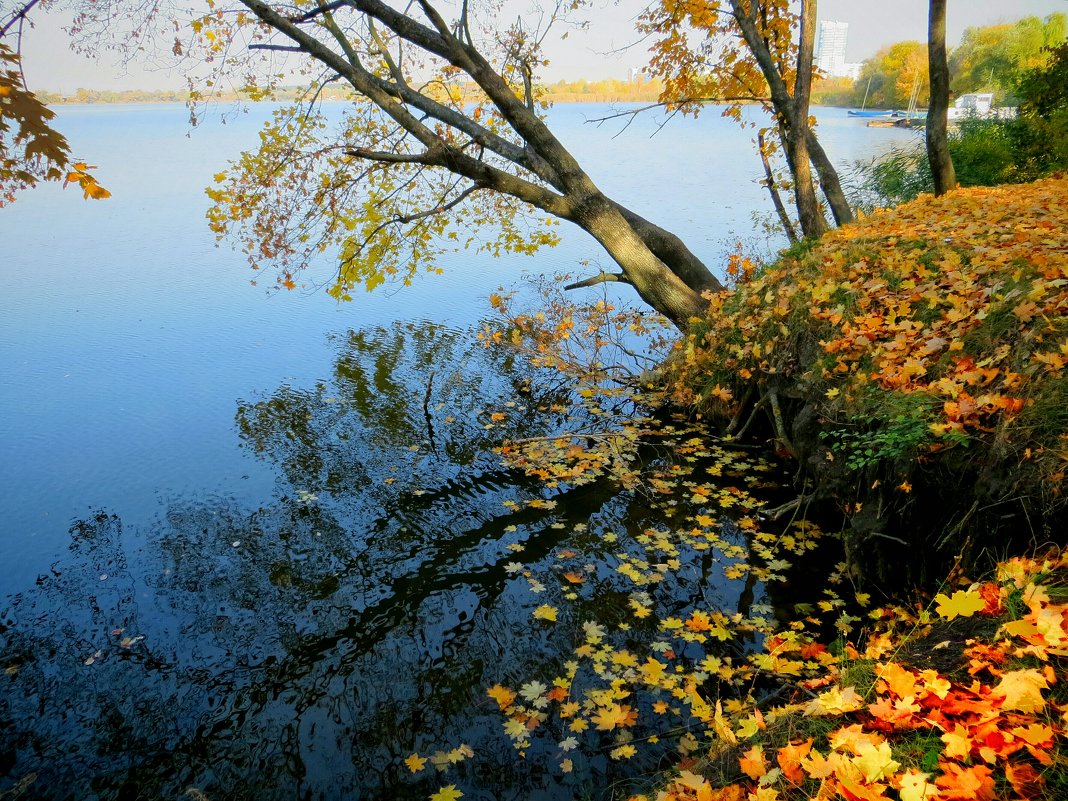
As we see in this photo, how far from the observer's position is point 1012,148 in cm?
1334

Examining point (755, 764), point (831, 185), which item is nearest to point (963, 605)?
point (755, 764)

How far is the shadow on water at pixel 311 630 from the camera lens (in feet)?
12.4

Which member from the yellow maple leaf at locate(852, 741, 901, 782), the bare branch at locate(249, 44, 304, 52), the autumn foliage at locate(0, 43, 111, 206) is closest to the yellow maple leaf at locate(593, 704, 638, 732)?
the yellow maple leaf at locate(852, 741, 901, 782)

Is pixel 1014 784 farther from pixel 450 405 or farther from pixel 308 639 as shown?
pixel 450 405

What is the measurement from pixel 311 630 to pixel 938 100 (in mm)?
10795

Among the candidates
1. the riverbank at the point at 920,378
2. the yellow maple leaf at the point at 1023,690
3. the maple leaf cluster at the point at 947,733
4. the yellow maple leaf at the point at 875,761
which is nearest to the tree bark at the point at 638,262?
the riverbank at the point at 920,378

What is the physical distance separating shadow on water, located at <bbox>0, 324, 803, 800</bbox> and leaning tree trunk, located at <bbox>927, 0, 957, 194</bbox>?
26.1 feet

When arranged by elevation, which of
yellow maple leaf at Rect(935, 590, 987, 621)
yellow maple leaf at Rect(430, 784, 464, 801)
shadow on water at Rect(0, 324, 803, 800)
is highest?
yellow maple leaf at Rect(935, 590, 987, 621)

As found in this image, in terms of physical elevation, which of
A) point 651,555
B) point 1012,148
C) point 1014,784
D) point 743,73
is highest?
point 743,73

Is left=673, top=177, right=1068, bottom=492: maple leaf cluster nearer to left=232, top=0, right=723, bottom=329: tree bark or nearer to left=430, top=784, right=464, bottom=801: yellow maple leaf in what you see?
left=232, top=0, right=723, bottom=329: tree bark

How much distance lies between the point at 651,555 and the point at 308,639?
2.72 metres

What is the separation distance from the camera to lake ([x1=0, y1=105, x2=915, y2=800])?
3908mm

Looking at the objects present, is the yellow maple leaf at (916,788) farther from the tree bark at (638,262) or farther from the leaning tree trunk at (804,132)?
the leaning tree trunk at (804,132)

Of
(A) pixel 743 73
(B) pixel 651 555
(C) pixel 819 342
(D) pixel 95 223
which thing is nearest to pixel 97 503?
(B) pixel 651 555
